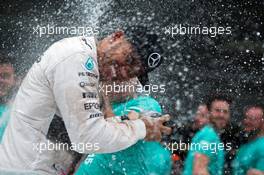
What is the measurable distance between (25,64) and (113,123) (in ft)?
2.29

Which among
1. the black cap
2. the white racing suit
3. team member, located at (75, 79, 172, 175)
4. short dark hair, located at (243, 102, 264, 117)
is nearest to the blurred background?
short dark hair, located at (243, 102, 264, 117)

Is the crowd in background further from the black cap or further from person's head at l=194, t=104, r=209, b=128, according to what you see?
the black cap

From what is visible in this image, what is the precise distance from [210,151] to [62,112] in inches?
29.1

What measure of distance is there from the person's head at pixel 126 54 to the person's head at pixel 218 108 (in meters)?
0.55

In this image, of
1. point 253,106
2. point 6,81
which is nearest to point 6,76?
point 6,81

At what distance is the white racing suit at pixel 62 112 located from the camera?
4.74 ft

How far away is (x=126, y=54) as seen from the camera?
1.56 metres

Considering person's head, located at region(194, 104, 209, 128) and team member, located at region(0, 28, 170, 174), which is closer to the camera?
team member, located at region(0, 28, 170, 174)

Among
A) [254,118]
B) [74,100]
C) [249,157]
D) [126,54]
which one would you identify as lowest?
[249,157]

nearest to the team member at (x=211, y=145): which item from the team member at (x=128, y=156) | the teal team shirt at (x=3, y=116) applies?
the team member at (x=128, y=156)

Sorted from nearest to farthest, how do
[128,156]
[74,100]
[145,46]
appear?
[74,100], [145,46], [128,156]

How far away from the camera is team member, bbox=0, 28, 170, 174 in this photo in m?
1.45

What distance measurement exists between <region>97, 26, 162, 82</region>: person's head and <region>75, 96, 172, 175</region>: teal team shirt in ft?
0.59

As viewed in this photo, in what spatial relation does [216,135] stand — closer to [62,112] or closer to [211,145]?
[211,145]
